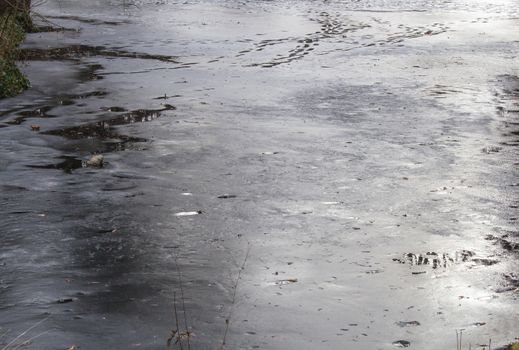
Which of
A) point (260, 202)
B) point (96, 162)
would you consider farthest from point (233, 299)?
point (96, 162)

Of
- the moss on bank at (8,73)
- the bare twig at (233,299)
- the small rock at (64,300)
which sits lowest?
the bare twig at (233,299)

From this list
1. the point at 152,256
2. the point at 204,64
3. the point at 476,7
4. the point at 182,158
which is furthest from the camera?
the point at 476,7

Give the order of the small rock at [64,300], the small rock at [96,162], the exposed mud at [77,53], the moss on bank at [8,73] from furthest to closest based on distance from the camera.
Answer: the exposed mud at [77,53] → the moss on bank at [8,73] → the small rock at [96,162] → the small rock at [64,300]

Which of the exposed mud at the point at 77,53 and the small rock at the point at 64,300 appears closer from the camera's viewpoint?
the small rock at the point at 64,300

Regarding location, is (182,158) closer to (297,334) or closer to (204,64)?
(297,334)

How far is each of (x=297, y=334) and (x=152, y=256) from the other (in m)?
1.87

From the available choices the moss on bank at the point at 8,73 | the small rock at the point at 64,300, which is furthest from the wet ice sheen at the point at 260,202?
the moss on bank at the point at 8,73

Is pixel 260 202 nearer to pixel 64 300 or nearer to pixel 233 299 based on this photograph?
pixel 233 299

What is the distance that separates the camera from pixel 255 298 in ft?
→ 21.4

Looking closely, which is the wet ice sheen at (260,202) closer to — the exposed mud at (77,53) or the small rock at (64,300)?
the small rock at (64,300)

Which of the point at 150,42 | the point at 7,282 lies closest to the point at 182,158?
the point at 7,282

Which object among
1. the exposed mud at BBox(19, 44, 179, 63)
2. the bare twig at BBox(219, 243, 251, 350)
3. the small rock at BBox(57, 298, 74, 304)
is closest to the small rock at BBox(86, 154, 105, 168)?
the bare twig at BBox(219, 243, 251, 350)

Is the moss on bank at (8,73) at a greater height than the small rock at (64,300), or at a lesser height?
greater

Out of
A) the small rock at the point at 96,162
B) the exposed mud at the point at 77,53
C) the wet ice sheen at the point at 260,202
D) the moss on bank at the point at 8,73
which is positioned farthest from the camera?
the exposed mud at the point at 77,53
